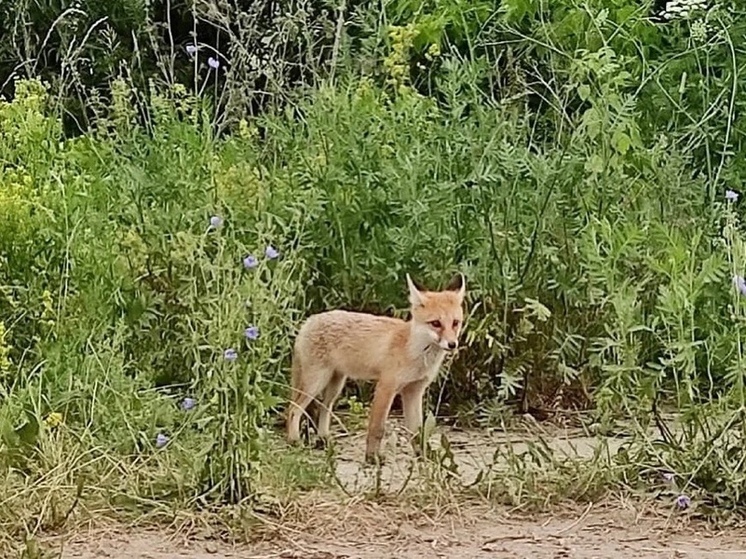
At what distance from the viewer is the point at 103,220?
6.18 meters

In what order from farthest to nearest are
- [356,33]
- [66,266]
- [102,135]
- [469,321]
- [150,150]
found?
1. [356,33]
2. [102,135]
3. [150,150]
4. [469,321]
5. [66,266]

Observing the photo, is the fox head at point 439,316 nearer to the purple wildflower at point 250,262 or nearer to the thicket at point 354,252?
the thicket at point 354,252

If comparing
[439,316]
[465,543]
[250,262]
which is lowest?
[465,543]

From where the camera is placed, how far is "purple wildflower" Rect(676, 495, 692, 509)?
4.59 meters

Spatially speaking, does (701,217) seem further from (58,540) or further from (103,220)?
(58,540)

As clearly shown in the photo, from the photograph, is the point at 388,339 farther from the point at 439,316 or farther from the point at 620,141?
the point at 620,141

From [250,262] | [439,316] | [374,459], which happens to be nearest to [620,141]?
[439,316]

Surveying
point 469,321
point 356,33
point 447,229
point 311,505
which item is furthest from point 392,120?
point 356,33

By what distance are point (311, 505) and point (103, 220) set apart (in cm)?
215

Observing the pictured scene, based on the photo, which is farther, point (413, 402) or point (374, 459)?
point (413, 402)

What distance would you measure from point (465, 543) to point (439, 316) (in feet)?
3.84

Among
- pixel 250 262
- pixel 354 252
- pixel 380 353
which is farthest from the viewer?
pixel 354 252

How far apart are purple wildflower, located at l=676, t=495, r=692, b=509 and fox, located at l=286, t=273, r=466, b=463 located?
1081 millimetres

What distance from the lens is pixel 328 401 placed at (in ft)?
18.7
